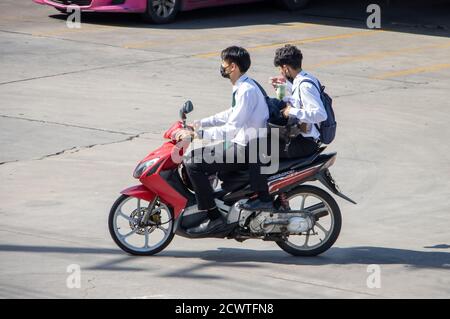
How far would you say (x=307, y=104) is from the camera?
8.86 metres

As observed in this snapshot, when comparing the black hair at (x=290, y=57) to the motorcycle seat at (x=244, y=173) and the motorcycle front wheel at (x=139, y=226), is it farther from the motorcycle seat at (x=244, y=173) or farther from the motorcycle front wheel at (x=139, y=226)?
the motorcycle front wheel at (x=139, y=226)

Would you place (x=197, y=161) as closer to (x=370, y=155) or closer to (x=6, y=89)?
(x=370, y=155)

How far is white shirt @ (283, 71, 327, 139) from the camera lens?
8.79 metres

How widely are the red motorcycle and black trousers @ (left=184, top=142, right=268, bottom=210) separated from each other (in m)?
0.10

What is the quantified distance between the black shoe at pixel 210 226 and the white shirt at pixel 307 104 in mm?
955

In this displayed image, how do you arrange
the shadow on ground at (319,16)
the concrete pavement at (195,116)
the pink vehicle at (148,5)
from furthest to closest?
the shadow on ground at (319,16) < the pink vehicle at (148,5) < the concrete pavement at (195,116)

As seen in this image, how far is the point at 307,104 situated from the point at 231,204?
39.3 inches

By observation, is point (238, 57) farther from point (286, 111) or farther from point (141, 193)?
point (141, 193)

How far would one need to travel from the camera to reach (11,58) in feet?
57.1

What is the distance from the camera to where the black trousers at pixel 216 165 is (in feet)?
28.9

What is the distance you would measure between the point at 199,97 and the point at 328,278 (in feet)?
22.6

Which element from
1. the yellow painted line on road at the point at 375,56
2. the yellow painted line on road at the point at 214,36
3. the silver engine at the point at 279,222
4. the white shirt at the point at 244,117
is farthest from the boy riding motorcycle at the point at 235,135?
the yellow painted line on road at the point at 214,36

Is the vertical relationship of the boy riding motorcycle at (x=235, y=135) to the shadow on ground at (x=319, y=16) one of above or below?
below

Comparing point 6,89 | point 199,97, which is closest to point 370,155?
point 199,97
